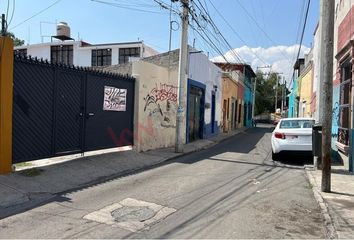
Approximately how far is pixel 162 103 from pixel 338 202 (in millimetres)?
9637

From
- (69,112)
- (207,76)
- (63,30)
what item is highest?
(63,30)

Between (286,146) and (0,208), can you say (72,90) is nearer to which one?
(0,208)

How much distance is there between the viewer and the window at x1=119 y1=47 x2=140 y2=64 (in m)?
34.2

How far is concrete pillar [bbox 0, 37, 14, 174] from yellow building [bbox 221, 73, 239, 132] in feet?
79.0

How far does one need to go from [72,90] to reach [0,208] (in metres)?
4.51

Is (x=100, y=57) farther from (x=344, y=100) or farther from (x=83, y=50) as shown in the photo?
(x=344, y=100)

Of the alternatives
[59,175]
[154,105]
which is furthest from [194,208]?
[154,105]

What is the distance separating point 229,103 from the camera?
3512 centimetres

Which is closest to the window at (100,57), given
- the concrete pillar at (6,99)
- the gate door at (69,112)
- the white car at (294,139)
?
the white car at (294,139)

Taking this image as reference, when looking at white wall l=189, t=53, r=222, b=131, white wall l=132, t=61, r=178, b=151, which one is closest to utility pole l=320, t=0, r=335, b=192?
white wall l=132, t=61, r=178, b=151

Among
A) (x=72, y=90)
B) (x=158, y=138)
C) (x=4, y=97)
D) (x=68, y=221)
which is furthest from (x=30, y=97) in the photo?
(x=158, y=138)

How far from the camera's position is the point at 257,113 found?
294 feet

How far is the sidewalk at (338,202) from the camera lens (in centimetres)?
605

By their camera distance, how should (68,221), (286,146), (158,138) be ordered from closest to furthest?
(68,221)
(286,146)
(158,138)
